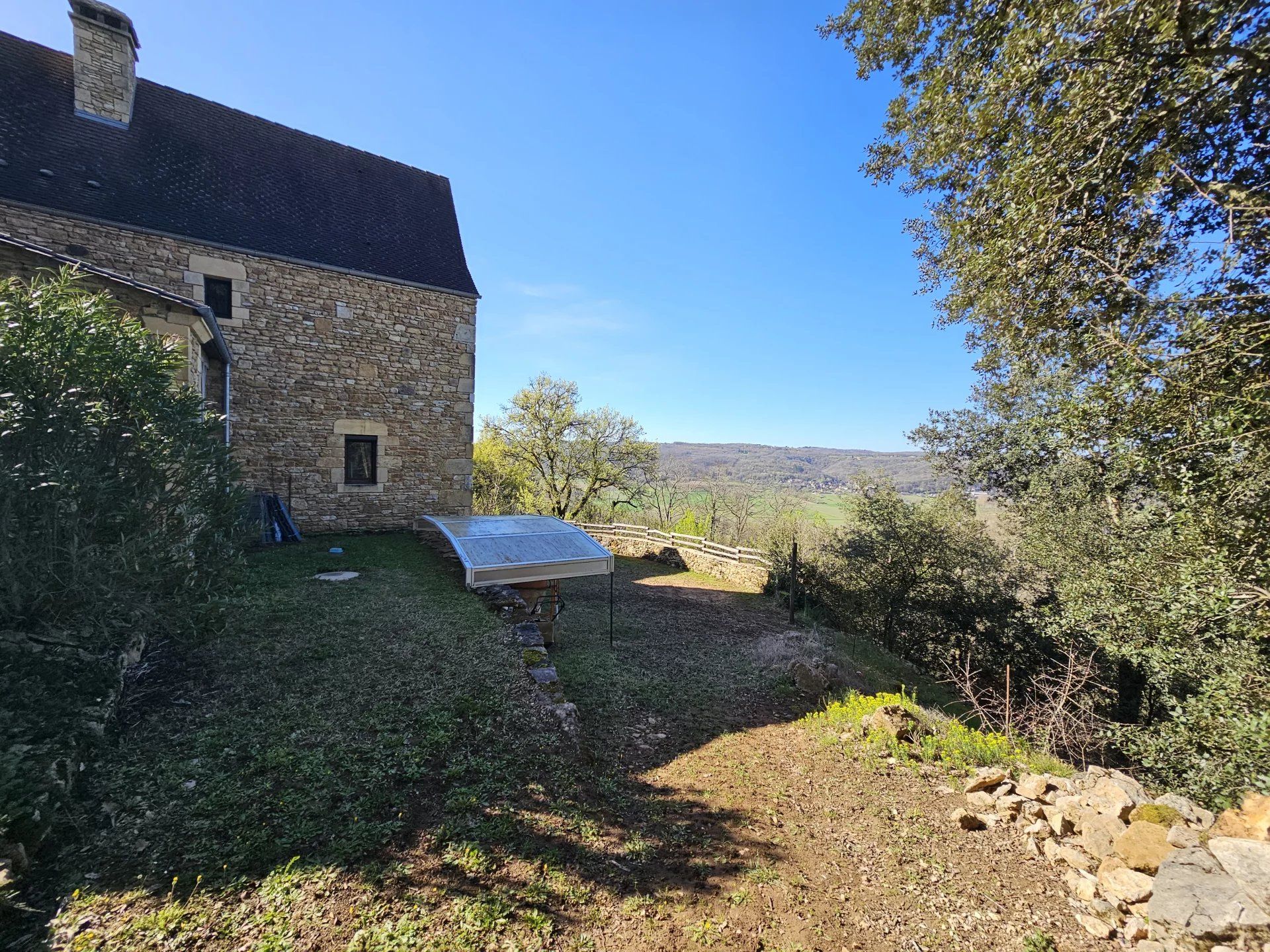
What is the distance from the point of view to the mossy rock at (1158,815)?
10.7ft

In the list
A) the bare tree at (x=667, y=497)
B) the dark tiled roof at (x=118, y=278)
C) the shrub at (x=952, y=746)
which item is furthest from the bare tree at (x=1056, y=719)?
the bare tree at (x=667, y=497)

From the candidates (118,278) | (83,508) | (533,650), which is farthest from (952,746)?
(118,278)

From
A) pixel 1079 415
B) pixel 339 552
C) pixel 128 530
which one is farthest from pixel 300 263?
pixel 1079 415

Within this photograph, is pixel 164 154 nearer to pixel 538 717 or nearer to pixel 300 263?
pixel 300 263

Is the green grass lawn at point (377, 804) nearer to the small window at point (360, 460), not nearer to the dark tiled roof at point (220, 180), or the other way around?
the small window at point (360, 460)

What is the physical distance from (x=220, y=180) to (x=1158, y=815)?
1676 centimetres

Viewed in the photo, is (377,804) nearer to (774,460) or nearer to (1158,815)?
(1158,815)

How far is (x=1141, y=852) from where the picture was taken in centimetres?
306

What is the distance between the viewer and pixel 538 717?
4379mm

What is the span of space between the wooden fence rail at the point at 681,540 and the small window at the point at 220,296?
9.62 meters

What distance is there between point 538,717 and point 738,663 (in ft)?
14.9

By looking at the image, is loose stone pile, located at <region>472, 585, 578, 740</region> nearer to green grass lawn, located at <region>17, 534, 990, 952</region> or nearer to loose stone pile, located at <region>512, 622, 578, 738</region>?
loose stone pile, located at <region>512, 622, 578, 738</region>

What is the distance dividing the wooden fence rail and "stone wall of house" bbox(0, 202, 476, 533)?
202 inches

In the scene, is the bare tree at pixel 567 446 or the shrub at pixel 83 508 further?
the bare tree at pixel 567 446
